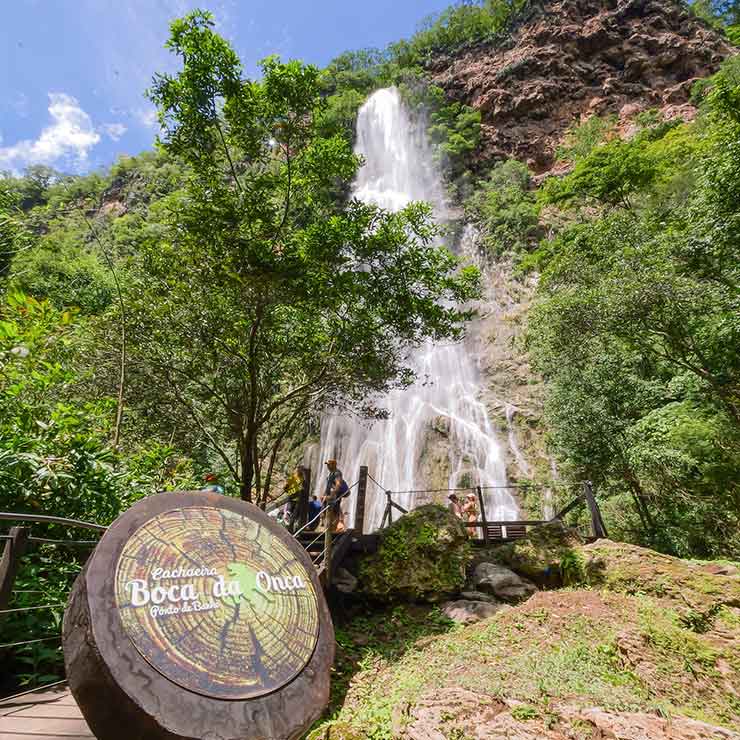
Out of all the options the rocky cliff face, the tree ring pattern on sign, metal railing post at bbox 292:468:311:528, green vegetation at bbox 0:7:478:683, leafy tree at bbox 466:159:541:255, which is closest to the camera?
the tree ring pattern on sign

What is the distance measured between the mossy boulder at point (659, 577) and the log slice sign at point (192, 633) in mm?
5230

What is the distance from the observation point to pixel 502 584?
7.00m

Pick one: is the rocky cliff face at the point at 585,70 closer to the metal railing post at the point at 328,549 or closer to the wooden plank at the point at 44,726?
the metal railing post at the point at 328,549

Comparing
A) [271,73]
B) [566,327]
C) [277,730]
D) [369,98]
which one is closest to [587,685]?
[277,730]

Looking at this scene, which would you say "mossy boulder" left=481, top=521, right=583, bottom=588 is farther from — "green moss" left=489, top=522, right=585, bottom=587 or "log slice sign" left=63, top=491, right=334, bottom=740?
"log slice sign" left=63, top=491, right=334, bottom=740

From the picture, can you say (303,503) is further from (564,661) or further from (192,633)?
(192,633)

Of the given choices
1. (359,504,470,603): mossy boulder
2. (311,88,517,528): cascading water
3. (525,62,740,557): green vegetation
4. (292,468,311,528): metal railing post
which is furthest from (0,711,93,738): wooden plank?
(525,62,740,557): green vegetation

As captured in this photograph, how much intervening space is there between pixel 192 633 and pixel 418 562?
507cm

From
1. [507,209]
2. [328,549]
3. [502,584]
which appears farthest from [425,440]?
[507,209]

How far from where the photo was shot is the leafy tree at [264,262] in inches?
249

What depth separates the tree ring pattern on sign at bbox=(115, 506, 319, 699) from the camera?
2320mm

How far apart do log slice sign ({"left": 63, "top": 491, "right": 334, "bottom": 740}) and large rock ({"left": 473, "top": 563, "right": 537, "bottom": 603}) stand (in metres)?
4.64

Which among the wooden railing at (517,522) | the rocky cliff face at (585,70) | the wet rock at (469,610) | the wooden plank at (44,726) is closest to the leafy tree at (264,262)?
the wooden railing at (517,522)

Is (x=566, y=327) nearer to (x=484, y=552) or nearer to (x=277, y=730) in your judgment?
(x=484, y=552)
